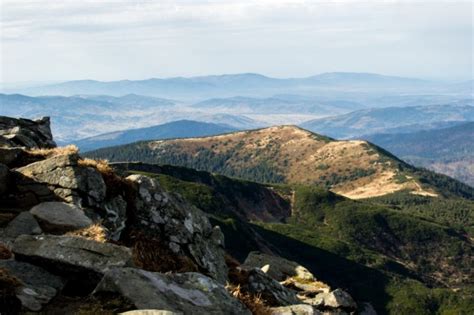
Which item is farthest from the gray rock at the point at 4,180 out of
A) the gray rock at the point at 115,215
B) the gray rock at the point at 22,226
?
the gray rock at the point at 115,215

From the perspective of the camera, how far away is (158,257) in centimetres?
2164

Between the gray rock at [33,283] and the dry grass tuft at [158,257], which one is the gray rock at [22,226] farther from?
the gray rock at [33,283]

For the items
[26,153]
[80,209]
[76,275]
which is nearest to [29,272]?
[76,275]

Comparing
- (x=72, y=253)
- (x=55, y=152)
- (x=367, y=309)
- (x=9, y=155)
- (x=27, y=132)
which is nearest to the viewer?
(x=72, y=253)

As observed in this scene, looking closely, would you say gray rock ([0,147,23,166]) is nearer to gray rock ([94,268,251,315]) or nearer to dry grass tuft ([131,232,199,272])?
dry grass tuft ([131,232,199,272])

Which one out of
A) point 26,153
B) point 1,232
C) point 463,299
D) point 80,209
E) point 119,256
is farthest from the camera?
point 463,299

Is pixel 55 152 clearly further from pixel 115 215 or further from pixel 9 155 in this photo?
pixel 115 215

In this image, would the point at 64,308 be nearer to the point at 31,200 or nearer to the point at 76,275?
the point at 76,275

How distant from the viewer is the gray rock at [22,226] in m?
18.0

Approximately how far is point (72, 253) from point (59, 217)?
5380mm

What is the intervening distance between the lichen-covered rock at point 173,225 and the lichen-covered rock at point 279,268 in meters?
10.7

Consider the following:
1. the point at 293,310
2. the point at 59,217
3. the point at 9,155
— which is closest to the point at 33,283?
the point at 59,217

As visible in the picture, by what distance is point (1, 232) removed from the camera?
17906 millimetres

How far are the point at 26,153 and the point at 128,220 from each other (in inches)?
247
